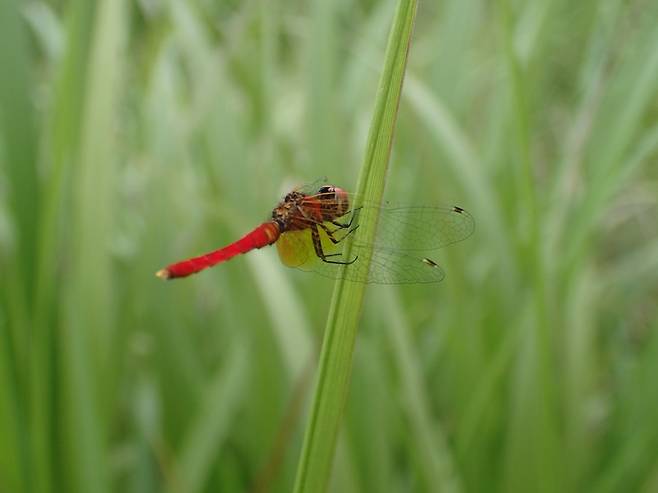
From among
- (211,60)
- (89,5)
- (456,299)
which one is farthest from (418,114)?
(89,5)

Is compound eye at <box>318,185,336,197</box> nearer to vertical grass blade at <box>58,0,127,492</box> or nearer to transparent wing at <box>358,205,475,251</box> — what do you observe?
transparent wing at <box>358,205,475,251</box>

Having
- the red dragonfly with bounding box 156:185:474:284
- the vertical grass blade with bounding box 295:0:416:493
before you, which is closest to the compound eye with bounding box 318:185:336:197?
the red dragonfly with bounding box 156:185:474:284

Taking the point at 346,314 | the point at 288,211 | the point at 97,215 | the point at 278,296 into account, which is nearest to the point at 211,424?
the point at 278,296

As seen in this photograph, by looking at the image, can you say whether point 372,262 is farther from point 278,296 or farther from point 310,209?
point 278,296

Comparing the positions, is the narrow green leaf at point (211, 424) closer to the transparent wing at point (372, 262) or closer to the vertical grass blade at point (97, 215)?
the vertical grass blade at point (97, 215)

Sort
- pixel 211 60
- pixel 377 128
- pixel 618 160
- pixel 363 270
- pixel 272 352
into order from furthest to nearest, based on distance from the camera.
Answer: pixel 211 60 < pixel 272 352 < pixel 618 160 < pixel 363 270 < pixel 377 128

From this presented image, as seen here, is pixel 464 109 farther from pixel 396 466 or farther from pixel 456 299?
pixel 396 466
